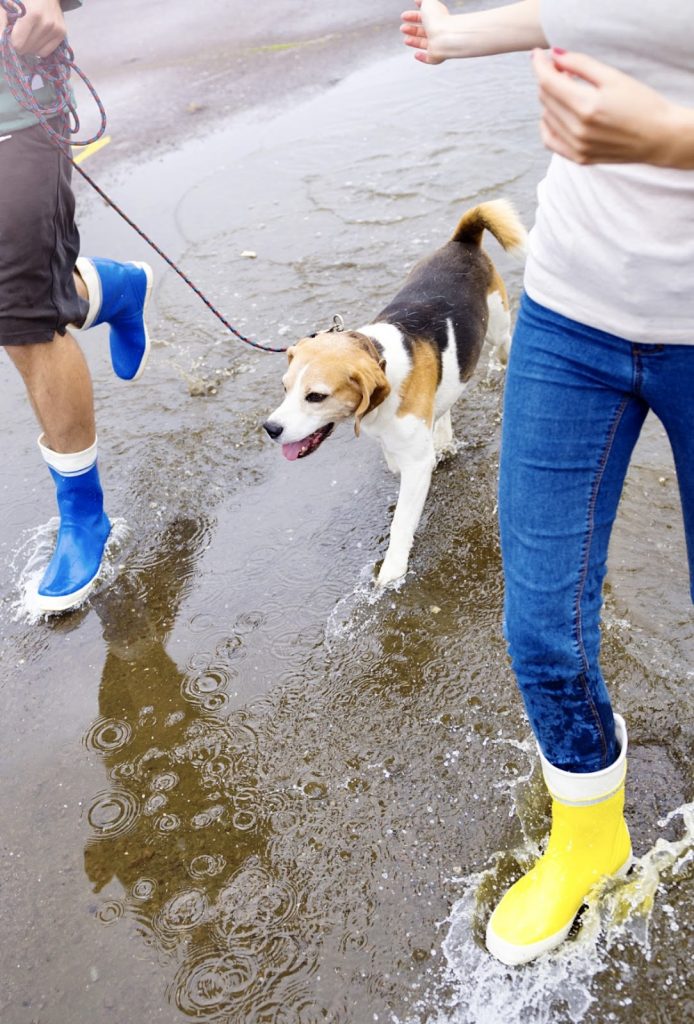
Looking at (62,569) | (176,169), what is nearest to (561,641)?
(62,569)

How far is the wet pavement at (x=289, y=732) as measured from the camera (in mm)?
2076

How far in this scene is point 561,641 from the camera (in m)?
1.74

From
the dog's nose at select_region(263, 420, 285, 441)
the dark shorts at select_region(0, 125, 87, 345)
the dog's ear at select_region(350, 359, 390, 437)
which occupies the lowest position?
the dog's nose at select_region(263, 420, 285, 441)

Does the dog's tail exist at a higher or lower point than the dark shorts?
lower

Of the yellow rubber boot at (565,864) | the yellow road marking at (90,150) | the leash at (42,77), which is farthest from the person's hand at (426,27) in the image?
the yellow road marking at (90,150)

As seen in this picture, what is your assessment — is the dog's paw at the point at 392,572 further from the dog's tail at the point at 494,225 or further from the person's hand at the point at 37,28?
the person's hand at the point at 37,28

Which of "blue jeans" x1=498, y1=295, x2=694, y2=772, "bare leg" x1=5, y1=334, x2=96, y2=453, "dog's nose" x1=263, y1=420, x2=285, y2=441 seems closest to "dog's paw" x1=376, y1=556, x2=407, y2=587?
"dog's nose" x1=263, y1=420, x2=285, y2=441

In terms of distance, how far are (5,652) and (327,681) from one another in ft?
3.92

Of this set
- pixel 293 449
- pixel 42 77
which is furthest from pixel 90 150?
pixel 293 449

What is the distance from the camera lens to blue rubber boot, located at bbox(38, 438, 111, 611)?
10.7 feet

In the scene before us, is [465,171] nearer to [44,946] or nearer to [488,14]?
[488,14]

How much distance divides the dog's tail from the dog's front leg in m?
1.11

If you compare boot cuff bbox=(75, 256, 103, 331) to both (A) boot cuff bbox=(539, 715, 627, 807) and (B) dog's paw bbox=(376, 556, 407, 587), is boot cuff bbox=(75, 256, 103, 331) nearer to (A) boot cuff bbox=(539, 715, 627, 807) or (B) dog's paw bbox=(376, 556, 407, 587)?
(B) dog's paw bbox=(376, 556, 407, 587)

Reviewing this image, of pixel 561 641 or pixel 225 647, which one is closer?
pixel 561 641
